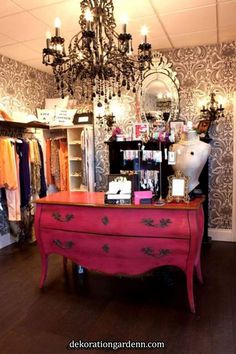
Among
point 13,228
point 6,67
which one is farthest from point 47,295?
point 6,67

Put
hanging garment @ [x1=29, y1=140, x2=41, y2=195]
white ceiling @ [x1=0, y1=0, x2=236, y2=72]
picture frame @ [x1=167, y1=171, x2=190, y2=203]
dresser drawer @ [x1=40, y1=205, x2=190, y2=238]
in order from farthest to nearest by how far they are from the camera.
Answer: hanging garment @ [x1=29, y1=140, x2=41, y2=195] < white ceiling @ [x1=0, y1=0, x2=236, y2=72] < picture frame @ [x1=167, y1=171, x2=190, y2=203] < dresser drawer @ [x1=40, y1=205, x2=190, y2=238]

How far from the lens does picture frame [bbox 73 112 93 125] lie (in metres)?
4.49

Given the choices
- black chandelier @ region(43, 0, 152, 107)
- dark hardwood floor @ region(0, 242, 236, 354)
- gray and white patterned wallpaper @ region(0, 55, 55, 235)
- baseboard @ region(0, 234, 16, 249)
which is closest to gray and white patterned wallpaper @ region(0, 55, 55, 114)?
gray and white patterned wallpaper @ region(0, 55, 55, 235)

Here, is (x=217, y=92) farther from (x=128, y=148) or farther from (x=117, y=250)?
(x=117, y=250)

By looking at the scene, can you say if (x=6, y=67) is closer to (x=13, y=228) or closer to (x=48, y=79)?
(x=48, y=79)

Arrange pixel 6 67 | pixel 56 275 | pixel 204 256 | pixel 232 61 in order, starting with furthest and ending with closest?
pixel 6 67 < pixel 232 61 < pixel 204 256 < pixel 56 275

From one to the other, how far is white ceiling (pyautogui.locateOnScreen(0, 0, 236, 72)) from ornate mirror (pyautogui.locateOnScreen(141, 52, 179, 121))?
0.99 feet

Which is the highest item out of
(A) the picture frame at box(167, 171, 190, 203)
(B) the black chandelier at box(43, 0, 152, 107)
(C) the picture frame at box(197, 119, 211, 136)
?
(B) the black chandelier at box(43, 0, 152, 107)

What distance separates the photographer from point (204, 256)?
3447 millimetres

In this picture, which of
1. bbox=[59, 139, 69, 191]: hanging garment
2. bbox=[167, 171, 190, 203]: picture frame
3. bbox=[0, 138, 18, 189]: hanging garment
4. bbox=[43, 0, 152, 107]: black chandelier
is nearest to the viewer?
bbox=[43, 0, 152, 107]: black chandelier

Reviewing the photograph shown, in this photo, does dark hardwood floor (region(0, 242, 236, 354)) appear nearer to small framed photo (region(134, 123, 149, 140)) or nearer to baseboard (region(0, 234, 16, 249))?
baseboard (region(0, 234, 16, 249))

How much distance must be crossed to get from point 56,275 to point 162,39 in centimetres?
309

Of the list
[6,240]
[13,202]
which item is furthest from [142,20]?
[6,240]

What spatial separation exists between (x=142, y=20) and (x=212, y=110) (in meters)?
1.47
